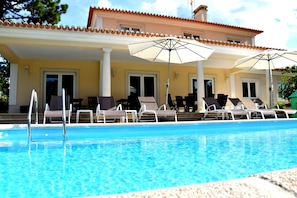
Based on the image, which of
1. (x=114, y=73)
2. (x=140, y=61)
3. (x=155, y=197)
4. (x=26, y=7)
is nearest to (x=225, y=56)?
(x=140, y=61)

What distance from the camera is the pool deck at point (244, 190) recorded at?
99 cm

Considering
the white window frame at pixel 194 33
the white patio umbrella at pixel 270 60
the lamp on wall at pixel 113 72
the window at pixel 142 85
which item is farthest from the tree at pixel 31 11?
the white patio umbrella at pixel 270 60

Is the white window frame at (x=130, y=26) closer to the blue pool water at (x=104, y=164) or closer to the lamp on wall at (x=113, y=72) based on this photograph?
the lamp on wall at (x=113, y=72)

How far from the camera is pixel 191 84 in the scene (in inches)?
589

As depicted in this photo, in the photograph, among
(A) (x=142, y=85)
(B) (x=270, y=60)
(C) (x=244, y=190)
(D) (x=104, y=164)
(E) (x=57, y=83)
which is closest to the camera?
(C) (x=244, y=190)

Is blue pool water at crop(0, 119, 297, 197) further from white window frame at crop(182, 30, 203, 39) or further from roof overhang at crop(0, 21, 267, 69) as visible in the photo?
white window frame at crop(182, 30, 203, 39)

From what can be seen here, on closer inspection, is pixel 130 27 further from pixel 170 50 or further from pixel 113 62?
pixel 170 50

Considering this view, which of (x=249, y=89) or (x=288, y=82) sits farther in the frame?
(x=249, y=89)

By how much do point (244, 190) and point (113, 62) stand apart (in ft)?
41.7

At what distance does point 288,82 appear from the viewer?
16.2m

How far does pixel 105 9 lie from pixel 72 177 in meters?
13.2

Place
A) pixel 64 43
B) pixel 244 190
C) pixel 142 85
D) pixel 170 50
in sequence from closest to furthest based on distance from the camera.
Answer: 1. pixel 244 190
2. pixel 64 43
3. pixel 170 50
4. pixel 142 85

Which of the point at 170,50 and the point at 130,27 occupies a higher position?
the point at 130,27

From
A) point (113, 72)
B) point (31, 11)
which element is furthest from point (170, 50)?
point (31, 11)
